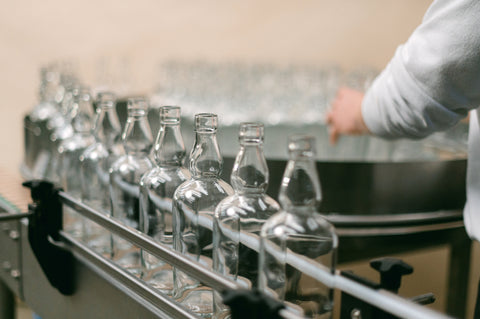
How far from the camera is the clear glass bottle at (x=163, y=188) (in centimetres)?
71

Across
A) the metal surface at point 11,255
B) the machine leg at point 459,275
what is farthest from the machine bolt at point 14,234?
the machine leg at point 459,275

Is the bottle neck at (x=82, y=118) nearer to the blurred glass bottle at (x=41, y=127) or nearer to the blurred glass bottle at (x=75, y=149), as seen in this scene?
the blurred glass bottle at (x=75, y=149)

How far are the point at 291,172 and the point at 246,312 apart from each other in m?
0.14

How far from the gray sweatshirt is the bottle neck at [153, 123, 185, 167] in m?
0.41

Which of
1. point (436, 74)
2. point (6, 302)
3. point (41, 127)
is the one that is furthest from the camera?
point (41, 127)

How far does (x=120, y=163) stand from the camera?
85 cm

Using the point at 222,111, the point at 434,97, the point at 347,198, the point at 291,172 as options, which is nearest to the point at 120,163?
the point at 291,172

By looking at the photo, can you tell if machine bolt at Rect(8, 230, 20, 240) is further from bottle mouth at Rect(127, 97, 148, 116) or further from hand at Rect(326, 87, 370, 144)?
hand at Rect(326, 87, 370, 144)

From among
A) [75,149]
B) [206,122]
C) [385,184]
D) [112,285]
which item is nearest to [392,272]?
[206,122]

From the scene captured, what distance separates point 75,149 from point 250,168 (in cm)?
61

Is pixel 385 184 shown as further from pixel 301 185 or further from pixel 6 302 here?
pixel 301 185

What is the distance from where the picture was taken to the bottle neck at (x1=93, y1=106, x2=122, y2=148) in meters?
0.93

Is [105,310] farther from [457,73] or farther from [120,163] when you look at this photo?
[457,73]

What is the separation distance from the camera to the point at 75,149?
108 centimetres
